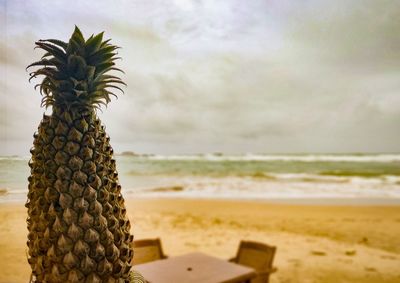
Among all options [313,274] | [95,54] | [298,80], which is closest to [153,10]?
[95,54]

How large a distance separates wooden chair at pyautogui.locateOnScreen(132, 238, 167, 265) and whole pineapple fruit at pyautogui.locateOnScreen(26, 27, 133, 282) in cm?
206

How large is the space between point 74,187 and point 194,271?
1692 millimetres

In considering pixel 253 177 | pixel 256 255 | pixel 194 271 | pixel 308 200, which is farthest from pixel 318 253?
pixel 253 177

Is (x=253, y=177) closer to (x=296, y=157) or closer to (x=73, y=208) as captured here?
(x=296, y=157)

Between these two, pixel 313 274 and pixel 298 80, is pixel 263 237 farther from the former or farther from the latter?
pixel 298 80

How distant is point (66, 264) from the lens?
3.20 ft

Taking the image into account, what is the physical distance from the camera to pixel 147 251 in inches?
122

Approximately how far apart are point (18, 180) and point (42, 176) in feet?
4.52

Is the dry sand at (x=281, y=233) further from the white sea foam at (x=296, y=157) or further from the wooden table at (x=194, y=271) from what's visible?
the white sea foam at (x=296, y=157)

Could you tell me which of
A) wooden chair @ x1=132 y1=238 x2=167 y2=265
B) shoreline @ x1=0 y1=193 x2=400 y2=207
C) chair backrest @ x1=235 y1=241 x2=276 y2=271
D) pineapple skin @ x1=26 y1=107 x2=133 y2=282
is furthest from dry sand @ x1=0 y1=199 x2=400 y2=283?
pineapple skin @ x1=26 y1=107 x2=133 y2=282

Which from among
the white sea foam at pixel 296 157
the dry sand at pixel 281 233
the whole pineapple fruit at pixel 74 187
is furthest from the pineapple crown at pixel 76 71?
the white sea foam at pixel 296 157

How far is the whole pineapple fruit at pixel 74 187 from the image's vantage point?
99 cm

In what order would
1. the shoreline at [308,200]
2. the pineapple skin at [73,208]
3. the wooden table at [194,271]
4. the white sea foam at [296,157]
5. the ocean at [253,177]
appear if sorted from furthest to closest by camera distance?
the white sea foam at [296,157] < the ocean at [253,177] < the shoreline at [308,200] < the wooden table at [194,271] < the pineapple skin at [73,208]

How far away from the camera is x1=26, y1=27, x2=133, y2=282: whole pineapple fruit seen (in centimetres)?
99
